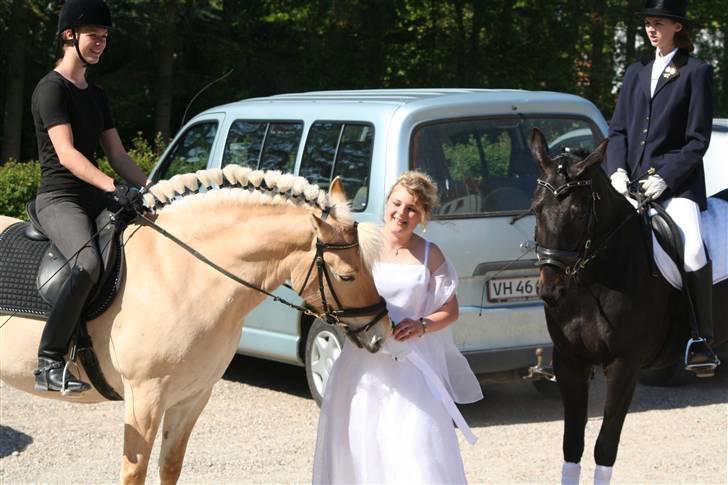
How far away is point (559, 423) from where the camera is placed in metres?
8.41

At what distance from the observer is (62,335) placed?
511 cm

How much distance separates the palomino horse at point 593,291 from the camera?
559 cm

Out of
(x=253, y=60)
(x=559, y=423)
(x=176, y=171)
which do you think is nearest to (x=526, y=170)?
(x=559, y=423)

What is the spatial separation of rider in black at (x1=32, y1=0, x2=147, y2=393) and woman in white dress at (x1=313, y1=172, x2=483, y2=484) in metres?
1.25

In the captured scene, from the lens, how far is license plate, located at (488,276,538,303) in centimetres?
801

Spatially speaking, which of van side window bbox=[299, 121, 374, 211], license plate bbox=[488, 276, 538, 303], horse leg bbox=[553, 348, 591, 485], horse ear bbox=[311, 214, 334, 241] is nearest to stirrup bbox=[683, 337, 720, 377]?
horse leg bbox=[553, 348, 591, 485]

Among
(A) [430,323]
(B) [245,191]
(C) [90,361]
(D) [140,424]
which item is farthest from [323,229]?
(C) [90,361]

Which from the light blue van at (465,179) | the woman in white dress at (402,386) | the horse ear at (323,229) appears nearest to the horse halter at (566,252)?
the woman in white dress at (402,386)

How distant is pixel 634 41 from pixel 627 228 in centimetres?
1635

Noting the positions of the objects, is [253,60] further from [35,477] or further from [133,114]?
[35,477]

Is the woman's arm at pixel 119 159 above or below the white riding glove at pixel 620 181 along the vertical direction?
above

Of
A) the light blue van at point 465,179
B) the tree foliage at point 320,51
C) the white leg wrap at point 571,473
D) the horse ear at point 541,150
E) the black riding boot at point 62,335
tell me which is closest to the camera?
the black riding boot at point 62,335

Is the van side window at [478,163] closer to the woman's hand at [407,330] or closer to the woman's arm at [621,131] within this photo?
the woman's arm at [621,131]

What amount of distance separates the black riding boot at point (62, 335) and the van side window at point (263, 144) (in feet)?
13.0
